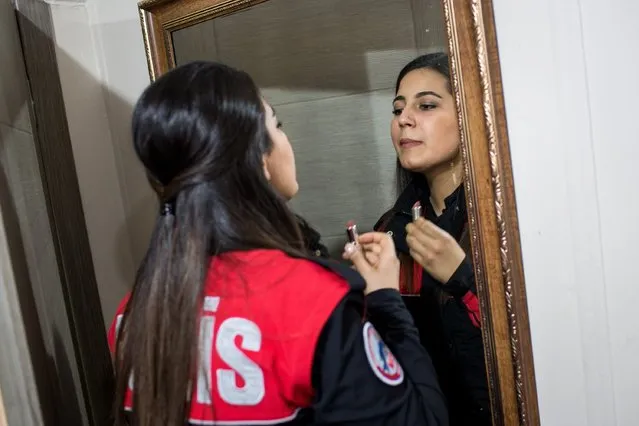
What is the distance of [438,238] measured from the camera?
0.67m

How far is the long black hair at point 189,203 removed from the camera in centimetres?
55

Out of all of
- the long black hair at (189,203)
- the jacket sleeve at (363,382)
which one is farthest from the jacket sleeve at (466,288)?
the long black hair at (189,203)

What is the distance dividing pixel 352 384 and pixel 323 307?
74 mm

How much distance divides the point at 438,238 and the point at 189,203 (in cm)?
29

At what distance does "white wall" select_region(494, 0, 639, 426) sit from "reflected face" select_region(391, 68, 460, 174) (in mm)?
67

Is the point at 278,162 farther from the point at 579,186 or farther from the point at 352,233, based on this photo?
the point at 579,186

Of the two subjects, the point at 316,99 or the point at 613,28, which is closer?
the point at 613,28

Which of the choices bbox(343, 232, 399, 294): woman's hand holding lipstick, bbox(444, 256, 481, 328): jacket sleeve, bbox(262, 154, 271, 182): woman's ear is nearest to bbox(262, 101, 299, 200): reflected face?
bbox(262, 154, 271, 182): woman's ear

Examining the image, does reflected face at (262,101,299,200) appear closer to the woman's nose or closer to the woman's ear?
the woman's ear

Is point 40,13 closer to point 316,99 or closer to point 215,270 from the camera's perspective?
point 316,99

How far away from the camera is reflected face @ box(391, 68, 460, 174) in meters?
0.64

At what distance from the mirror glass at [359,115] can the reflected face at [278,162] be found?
0.36 ft

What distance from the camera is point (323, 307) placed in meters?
0.52

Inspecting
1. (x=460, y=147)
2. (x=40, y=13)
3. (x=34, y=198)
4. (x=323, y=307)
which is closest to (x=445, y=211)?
(x=460, y=147)
